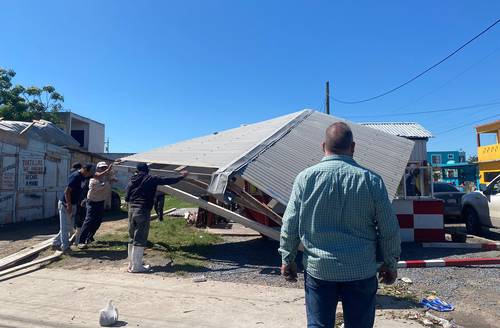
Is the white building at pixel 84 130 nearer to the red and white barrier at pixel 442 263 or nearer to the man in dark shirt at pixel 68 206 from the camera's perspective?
the man in dark shirt at pixel 68 206

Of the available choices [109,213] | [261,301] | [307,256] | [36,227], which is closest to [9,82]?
[109,213]

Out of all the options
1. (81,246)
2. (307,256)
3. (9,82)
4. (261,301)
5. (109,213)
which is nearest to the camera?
(307,256)

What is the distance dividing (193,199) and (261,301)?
2756 mm

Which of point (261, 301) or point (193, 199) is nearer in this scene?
point (261, 301)

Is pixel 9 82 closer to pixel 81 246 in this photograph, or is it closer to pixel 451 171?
pixel 81 246

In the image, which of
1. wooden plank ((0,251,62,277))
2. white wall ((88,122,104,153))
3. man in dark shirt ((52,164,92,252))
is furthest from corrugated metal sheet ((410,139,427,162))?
white wall ((88,122,104,153))

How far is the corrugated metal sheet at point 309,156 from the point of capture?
6.36 m

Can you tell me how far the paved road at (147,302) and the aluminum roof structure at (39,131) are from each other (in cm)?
789

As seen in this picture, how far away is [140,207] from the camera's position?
6.75 meters

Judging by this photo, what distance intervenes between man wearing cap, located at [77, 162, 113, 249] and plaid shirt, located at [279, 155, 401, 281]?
21.9 ft

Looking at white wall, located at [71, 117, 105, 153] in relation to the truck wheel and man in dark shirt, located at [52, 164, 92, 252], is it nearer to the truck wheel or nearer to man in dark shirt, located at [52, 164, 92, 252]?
man in dark shirt, located at [52, 164, 92, 252]

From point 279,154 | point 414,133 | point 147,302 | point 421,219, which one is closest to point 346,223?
point 147,302

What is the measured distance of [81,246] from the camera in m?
8.45

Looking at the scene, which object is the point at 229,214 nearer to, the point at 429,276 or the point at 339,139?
the point at 429,276
